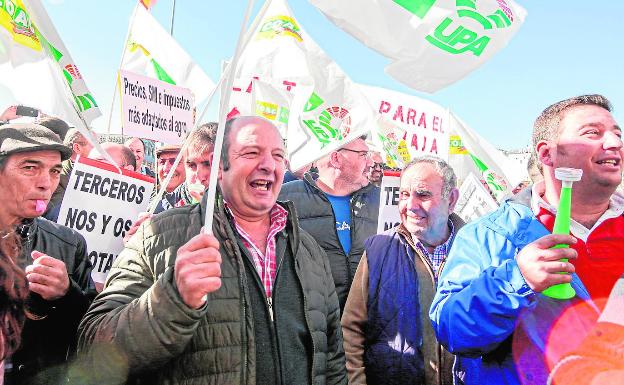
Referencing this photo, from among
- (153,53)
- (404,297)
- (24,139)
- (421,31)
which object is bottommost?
(404,297)

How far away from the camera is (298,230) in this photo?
2.45 metres

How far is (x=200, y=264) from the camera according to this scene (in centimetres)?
160

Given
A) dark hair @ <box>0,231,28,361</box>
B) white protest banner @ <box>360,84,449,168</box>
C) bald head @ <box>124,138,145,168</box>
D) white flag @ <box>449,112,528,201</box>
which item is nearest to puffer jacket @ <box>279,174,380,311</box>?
white protest banner @ <box>360,84,449,168</box>

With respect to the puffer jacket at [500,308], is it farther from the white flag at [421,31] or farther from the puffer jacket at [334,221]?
the puffer jacket at [334,221]

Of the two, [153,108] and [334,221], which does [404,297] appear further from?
[153,108]

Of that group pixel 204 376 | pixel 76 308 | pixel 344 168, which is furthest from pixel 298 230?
pixel 344 168

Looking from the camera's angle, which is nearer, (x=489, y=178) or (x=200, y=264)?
(x=200, y=264)

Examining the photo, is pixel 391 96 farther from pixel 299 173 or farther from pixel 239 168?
pixel 239 168

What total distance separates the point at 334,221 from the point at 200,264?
2643 mm

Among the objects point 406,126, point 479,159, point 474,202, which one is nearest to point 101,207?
point 474,202

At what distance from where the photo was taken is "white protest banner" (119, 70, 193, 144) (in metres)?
5.09

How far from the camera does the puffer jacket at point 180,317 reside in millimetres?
1723

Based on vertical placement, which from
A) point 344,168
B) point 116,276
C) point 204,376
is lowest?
point 204,376

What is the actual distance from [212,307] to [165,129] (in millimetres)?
3703
